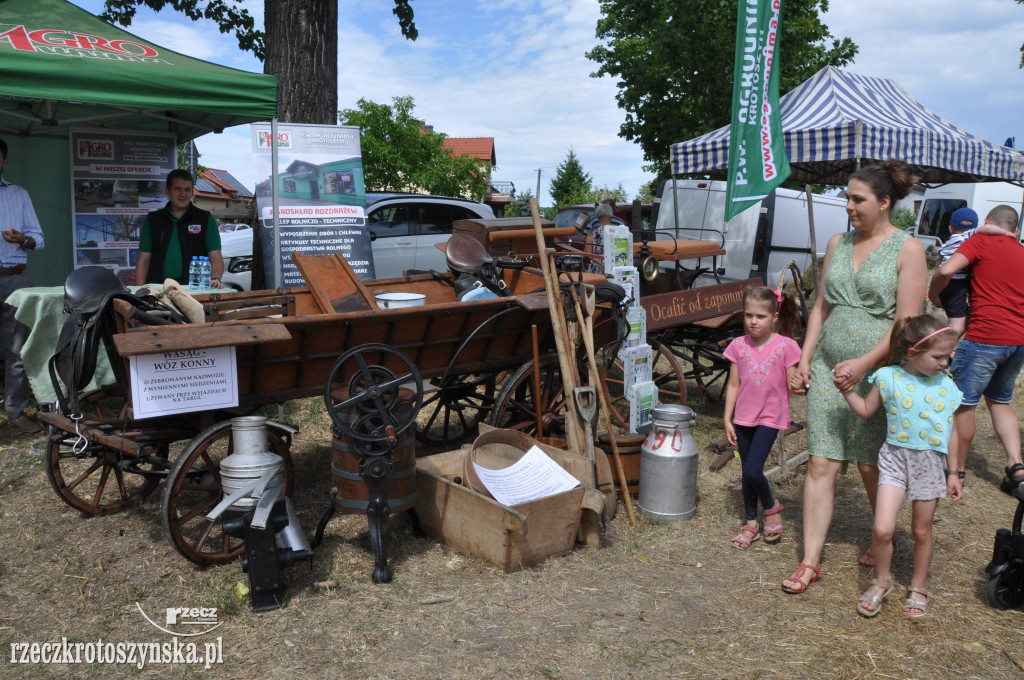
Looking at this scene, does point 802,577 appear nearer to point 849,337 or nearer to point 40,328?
point 849,337

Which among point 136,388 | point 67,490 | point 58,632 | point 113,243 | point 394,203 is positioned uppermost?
point 394,203

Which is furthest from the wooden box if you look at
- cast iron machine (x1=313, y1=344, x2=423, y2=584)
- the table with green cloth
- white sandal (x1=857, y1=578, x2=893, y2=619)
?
the table with green cloth

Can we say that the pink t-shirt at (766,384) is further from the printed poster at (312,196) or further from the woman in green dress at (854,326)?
the printed poster at (312,196)

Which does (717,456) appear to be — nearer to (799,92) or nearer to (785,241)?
(799,92)

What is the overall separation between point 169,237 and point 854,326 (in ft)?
15.5

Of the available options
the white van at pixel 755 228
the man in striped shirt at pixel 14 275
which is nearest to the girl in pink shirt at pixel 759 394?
the man in striped shirt at pixel 14 275

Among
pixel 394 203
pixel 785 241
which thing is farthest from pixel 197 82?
pixel 785 241

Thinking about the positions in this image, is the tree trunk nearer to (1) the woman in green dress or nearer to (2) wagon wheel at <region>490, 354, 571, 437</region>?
(2) wagon wheel at <region>490, 354, 571, 437</region>

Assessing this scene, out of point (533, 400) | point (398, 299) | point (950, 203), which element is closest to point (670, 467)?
point (533, 400)

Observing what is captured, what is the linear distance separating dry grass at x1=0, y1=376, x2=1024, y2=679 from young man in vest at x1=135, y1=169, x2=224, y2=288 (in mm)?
1919

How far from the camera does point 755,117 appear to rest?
6012 millimetres

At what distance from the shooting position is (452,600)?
3367 mm

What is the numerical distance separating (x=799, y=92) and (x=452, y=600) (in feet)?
24.4

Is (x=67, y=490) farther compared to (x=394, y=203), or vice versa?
(x=394, y=203)
